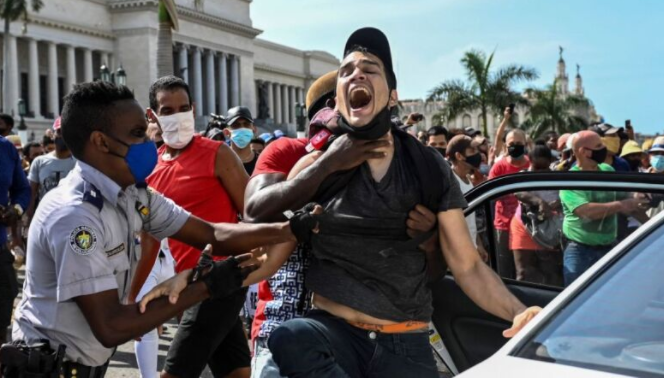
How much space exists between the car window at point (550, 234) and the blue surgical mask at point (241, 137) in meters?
4.38

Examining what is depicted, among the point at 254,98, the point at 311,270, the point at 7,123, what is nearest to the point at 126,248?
the point at 311,270

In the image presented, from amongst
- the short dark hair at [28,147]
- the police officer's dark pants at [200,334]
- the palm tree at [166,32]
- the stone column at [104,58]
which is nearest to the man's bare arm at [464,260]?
the police officer's dark pants at [200,334]

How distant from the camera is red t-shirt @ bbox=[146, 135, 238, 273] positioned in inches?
190

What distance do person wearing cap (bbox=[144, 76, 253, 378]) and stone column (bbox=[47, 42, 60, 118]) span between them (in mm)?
58488

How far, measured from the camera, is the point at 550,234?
4.51 metres

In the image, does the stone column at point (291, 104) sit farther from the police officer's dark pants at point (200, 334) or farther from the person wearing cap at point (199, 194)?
the police officer's dark pants at point (200, 334)

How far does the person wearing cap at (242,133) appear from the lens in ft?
27.8

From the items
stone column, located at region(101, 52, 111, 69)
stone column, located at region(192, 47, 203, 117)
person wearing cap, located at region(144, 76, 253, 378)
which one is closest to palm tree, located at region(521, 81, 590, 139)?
person wearing cap, located at region(144, 76, 253, 378)

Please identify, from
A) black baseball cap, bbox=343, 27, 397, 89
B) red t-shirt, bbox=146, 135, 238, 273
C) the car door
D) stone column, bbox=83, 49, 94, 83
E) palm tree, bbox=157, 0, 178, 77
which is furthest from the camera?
stone column, bbox=83, 49, 94, 83

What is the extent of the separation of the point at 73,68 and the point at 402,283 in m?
64.2

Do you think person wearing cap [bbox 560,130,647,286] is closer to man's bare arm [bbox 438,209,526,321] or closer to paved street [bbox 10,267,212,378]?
man's bare arm [bbox 438,209,526,321]

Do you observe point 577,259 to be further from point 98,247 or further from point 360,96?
point 98,247

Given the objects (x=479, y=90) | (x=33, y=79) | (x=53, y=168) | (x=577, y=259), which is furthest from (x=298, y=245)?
(x=33, y=79)

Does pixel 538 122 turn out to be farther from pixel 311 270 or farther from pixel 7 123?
pixel 311 270
